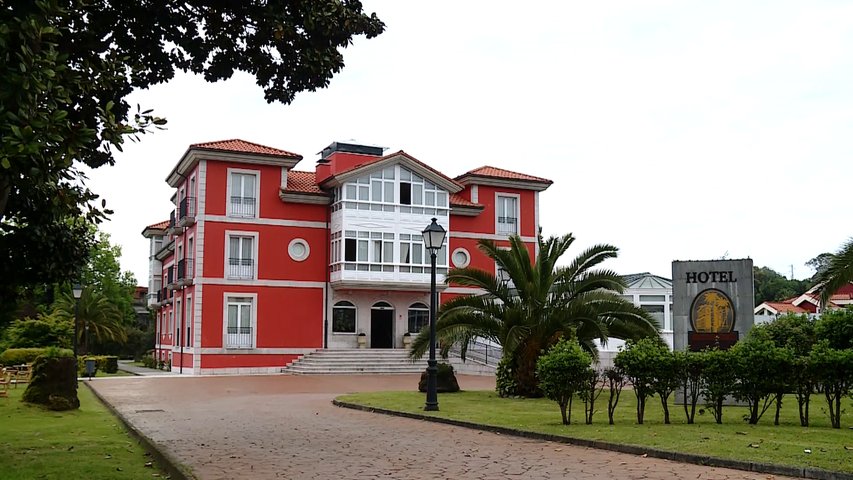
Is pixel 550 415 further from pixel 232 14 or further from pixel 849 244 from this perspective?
pixel 232 14

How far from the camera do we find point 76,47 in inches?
352

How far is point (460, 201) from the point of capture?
41.4 m

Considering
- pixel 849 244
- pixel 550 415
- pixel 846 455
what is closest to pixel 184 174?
pixel 550 415

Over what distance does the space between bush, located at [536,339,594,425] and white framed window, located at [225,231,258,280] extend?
25.5 meters

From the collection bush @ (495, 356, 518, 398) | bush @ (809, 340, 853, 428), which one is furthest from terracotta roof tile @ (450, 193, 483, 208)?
bush @ (809, 340, 853, 428)

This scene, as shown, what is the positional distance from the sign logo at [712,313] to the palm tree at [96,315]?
44.1 meters

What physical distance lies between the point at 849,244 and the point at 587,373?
5876mm

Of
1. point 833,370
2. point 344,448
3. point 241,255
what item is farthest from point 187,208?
point 833,370

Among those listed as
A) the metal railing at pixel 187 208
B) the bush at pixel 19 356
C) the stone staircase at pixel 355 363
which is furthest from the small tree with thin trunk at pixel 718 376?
the bush at pixel 19 356

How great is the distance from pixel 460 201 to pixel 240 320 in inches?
496

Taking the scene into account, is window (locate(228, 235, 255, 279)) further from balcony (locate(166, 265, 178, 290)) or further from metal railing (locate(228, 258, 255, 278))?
balcony (locate(166, 265, 178, 290))

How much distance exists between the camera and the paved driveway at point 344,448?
341 inches

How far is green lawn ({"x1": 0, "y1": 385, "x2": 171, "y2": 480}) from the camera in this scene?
352 inches

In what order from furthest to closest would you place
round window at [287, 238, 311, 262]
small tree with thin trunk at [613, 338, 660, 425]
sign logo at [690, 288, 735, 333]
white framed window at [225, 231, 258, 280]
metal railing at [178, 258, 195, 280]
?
round window at [287, 238, 311, 262]
metal railing at [178, 258, 195, 280]
white framed window at [225, 231, 258, 280]
sign logo at [690, 288, 735, 333]
small tree with thin trunk at [613, 338, 660, 425]
